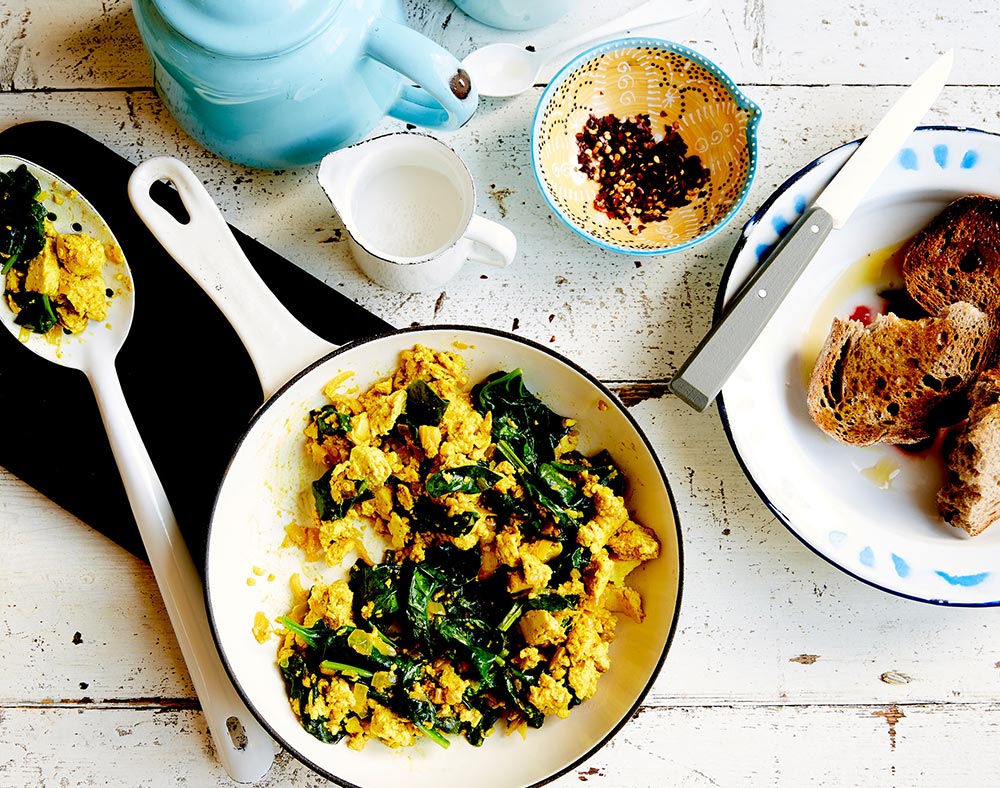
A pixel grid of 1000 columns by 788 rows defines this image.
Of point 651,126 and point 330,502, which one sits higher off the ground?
point 651,126

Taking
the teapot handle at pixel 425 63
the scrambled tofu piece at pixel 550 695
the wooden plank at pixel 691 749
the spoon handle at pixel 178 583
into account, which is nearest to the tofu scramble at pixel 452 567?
the scrambled tofu piece at pixel 550 695

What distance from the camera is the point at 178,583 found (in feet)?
4.75

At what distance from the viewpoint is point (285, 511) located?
1472mm

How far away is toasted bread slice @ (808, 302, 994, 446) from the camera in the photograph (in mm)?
1482

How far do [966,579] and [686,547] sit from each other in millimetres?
457

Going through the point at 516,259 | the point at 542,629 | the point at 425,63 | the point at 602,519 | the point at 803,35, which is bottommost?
the point at 542,629

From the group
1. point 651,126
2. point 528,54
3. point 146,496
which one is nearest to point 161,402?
point 146,496

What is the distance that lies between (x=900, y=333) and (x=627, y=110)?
0.62 meters

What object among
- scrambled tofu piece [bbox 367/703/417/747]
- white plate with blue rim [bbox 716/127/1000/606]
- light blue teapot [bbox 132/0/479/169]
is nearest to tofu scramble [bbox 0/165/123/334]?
light blue teapot [bbox 132/0/479/169]

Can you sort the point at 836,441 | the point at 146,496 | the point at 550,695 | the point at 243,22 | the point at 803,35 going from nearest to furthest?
1. the point at 243,22
2. the point at 550,695
3. the point at 146,496
4. the point at 836,441
5. the point at 803,35

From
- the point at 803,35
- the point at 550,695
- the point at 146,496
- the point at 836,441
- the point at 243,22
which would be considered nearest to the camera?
the point at 243,22

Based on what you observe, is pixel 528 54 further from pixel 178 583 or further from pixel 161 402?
pixel 178 583

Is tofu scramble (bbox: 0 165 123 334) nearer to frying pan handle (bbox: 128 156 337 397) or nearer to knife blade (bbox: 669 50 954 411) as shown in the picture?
frying pan handle (bbox: 128 156 337 397)

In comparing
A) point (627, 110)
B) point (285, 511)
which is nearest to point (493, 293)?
point (627, 110)
